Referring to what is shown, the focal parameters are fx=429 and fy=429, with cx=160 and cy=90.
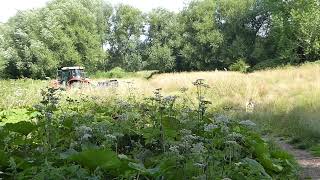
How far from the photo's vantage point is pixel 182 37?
59219 mm

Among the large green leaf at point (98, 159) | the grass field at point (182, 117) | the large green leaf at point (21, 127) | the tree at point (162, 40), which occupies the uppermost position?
the tree at point (162, 40)

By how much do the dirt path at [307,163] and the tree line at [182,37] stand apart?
33585mm

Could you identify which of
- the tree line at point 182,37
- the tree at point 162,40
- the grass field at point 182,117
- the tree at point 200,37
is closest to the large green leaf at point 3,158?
the grass field at point 182,117

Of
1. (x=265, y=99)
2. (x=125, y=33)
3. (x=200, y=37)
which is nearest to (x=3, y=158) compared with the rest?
(x=265, y=99)

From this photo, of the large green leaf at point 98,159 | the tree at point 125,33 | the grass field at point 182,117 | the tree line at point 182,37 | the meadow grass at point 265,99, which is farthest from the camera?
the tree at point 125,33

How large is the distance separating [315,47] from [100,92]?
30.6m

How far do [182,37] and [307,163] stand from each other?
5296 cm

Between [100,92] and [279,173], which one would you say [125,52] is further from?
[279,173]

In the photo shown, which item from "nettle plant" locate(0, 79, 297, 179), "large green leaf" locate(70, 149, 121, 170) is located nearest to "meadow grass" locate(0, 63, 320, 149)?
"nettle plant" locate(0, 79, 297, 179)

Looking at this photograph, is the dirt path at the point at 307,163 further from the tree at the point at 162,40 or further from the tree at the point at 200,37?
the tree at the point at 162,40

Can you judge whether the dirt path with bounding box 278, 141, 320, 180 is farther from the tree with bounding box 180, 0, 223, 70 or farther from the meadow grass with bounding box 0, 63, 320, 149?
the tree with bounding box 180, 0, 223, 70

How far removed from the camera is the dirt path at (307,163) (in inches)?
239

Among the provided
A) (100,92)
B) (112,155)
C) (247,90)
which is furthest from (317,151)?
(247,90)

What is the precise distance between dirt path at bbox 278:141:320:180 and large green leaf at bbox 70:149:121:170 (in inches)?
139
